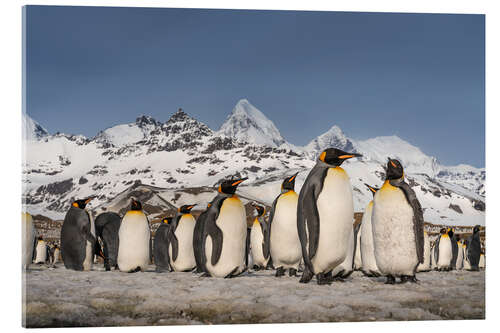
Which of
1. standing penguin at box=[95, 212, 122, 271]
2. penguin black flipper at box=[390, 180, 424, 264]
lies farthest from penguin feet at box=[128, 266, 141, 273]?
penguin black flipper at box=[390, 180, 424, 264]

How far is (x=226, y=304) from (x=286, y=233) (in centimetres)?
244

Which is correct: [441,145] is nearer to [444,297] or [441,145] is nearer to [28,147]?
[444,297]

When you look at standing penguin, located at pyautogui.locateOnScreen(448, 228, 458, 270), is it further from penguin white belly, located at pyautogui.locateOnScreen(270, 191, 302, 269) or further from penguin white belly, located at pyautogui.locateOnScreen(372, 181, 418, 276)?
penguin white belly, located at pyautogui.locateOnScreen(372, 181, 418, 276)

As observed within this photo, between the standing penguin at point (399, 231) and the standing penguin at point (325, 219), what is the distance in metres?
0.43

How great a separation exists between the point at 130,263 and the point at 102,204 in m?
3.04

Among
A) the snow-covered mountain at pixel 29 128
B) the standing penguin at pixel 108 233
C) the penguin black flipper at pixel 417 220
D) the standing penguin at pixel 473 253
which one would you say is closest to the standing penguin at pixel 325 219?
the penguin black flipper at pixel 417 220

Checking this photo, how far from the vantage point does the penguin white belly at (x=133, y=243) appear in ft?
26.0

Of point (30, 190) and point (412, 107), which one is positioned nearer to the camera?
point (30, 190)

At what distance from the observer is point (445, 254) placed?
10.8 m

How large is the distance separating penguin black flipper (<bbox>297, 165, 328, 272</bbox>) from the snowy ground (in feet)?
1.55

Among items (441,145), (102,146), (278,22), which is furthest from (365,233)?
(102,146)

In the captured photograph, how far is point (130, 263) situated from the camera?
7.94m

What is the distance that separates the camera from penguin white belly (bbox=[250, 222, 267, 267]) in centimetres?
888

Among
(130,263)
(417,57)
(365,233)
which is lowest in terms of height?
(130,263)
